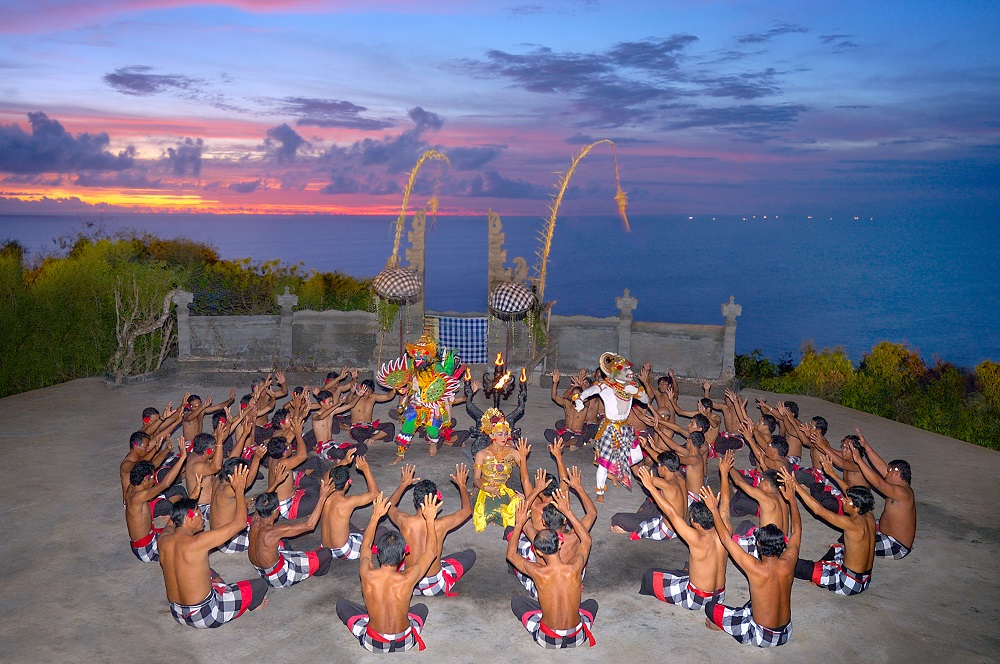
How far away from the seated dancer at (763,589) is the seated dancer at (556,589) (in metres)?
1.25

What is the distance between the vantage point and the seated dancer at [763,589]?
6953mm

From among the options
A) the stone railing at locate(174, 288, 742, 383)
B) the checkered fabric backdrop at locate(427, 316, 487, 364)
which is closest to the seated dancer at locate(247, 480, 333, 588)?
the stone railing at locate(174, 288, 742, 383)

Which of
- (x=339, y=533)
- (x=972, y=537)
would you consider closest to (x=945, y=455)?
(x=972, y=537)

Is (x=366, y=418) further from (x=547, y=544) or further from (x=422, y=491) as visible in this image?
(x=547, y=544)

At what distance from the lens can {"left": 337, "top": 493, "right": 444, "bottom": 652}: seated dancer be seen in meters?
6.89

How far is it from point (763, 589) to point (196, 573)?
5237 mm

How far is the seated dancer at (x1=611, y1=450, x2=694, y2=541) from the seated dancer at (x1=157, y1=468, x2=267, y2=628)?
4.36 m

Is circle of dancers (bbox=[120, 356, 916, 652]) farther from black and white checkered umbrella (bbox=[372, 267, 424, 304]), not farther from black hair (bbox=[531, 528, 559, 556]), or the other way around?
black and white checkered umbrella (bbox=[372, 267, 424, 304])

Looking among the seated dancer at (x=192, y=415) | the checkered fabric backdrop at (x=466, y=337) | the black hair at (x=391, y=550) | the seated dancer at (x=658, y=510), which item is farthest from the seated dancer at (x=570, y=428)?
the black hair at (x=391, y=550)

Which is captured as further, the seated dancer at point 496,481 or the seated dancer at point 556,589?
the seated dancer at point 496,481

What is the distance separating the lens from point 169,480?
29.9 feet

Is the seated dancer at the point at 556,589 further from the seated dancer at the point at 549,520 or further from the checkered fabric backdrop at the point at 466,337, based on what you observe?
the checkered fabric backdrop at the point at 466,337

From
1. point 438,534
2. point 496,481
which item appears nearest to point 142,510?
point 438,534

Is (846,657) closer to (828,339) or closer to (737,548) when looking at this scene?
(737,548)
